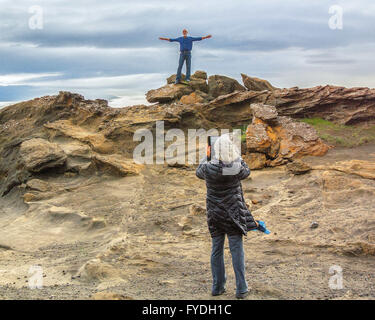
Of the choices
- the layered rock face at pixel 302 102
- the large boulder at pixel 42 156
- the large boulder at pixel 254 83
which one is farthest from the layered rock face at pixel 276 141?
the large boulder at pixel 42 156

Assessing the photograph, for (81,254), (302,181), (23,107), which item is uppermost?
(23,107)

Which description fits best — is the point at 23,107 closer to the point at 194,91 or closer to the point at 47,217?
the point at 194,91

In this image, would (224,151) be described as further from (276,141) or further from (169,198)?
(276,141)

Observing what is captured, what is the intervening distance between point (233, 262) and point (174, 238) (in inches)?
120

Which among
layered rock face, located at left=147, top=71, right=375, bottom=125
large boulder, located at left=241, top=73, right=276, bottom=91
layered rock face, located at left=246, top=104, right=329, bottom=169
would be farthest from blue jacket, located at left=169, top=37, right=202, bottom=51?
layered rock face, located at left=246, top=104, right=329, bottom=169

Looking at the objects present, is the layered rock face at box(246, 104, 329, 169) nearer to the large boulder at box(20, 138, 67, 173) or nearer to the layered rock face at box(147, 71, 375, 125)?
the layered rock face at box(147, 71, 375, 125)

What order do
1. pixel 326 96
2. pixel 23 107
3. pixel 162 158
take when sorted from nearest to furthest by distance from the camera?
pixel 162 158, pixel 326 96, pixel 23 107

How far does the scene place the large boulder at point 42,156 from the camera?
41.9 ft

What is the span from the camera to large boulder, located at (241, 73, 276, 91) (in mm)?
18062

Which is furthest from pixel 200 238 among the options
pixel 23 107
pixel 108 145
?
pixel 23 107

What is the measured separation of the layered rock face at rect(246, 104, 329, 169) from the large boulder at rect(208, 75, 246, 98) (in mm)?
4544

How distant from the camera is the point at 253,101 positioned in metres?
16.4

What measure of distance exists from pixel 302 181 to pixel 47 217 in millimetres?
5282

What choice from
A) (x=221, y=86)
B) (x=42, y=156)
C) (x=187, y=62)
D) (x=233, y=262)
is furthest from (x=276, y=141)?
(x=233, y=262)
